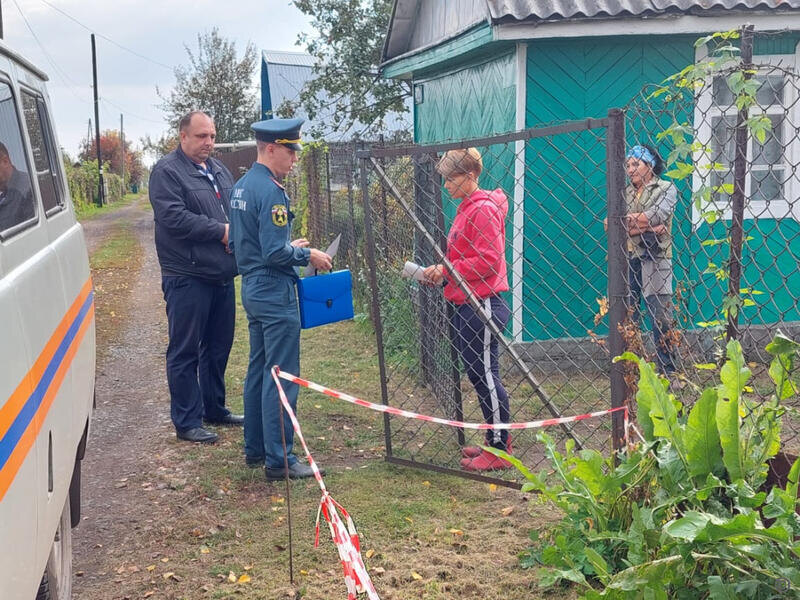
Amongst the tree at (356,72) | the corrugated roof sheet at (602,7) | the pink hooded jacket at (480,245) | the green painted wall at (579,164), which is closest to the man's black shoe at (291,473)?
the pink hooded jacket at (480,245)

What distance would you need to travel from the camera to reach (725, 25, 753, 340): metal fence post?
3674 millimetres

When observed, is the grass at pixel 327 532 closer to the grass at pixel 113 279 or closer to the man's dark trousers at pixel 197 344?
the man's dark trousers at pixel 197 344

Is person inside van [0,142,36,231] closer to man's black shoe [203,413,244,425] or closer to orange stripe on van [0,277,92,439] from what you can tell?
orange stripe on van [0,277,92,439]

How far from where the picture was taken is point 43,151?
12.9 ft

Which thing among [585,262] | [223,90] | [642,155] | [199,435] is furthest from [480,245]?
[223,90]

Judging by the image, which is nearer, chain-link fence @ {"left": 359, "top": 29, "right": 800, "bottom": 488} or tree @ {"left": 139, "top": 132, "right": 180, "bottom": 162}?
chain-link fence @ {"left": 359, "top": 29, "right": 800, "bottom": 488}

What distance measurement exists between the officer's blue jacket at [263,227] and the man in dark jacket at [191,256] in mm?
737

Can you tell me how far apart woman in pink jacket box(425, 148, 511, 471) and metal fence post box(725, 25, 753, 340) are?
1209 mm

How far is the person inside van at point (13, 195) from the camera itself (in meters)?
2.61

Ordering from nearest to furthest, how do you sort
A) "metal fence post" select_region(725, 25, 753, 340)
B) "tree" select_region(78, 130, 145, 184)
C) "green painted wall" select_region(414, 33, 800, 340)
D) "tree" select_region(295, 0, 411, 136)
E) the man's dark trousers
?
"metal fence post" select_region(725, 25, 753, 340) → the man's dark trousers → "green painted wall" select_region(414, 33, 800, 340) → "tree" select_region(295, 0, 411, 136) → "tree" select_region(78, 130, 145, 184)

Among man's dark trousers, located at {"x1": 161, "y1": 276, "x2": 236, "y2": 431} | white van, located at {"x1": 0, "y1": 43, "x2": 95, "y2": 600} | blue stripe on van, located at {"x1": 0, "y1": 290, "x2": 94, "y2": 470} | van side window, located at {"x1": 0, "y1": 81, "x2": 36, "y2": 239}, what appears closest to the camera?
blue stripe on van, located at {"x1": 0, "y1": 290, "x2": 94, "y2": 470}

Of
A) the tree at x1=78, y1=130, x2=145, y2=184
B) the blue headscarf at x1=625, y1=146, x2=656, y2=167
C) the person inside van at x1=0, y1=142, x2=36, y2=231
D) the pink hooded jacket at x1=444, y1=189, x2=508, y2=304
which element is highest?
the person inside van at x1=0, y1=142, x2=36, y2=231

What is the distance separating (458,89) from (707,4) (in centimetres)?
297

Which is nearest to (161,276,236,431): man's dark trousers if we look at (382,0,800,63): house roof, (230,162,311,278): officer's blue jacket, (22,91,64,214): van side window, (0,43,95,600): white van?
(230,162,311,278): officer's blue jacket
